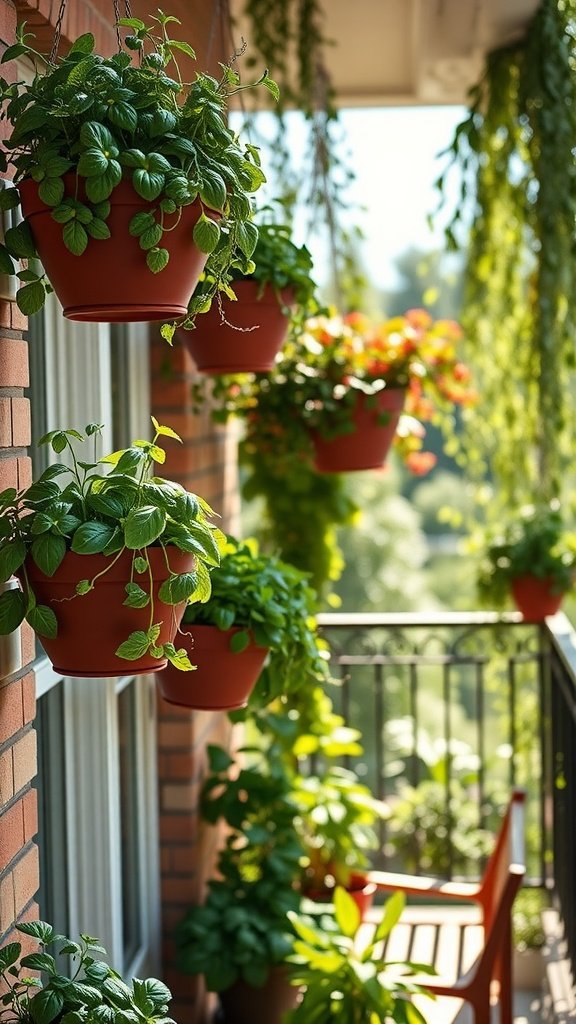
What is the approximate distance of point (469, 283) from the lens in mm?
3559

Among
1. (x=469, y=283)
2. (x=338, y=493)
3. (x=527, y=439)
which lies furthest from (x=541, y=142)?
(x=338, y=493)

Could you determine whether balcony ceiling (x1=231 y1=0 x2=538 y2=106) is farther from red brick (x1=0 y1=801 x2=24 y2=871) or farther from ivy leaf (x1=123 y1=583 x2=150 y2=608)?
red brick (x1=0 y1=801 x2=24 y2=871)

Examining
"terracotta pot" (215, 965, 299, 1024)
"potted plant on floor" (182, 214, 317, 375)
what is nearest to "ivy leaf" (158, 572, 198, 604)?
"potted plant on floor" (182, 214, 317, 375)

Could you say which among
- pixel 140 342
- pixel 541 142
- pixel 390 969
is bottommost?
pixel 390 969

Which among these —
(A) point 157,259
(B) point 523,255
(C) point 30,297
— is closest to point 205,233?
(A) point 157,259

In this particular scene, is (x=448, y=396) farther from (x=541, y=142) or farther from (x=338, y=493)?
(x=541, y=142)

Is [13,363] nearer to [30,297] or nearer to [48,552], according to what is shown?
[30,297]

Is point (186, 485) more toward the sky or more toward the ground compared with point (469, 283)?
more toward the ground

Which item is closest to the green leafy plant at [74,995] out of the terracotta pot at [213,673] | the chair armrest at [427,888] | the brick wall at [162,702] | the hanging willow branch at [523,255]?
the brick wall at [162,702]

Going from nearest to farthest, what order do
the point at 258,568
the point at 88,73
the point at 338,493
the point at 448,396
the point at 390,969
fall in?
the point at 88,73, the point at 258,568, the point at 390,969, the point at 448,396, the point at 338,493

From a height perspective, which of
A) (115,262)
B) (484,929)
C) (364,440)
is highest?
(115,262)

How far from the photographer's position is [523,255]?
343cm

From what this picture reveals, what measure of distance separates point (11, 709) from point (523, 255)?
96.8 inches

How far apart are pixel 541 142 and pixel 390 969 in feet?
6.79
